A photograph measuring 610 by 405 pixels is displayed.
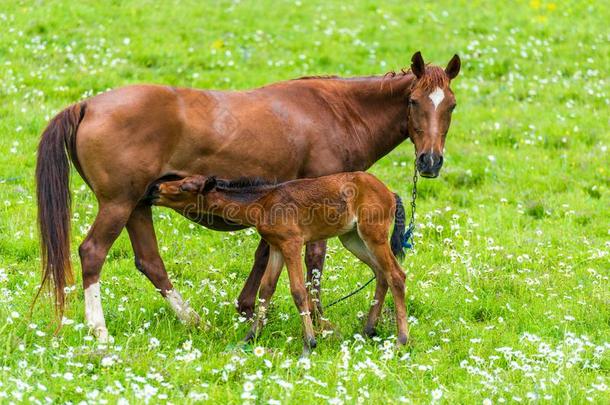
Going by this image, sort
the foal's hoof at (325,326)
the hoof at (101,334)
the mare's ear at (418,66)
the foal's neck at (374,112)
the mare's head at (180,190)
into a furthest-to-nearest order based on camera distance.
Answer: the foal's neck at (374,112) → the mare's ear at (418,66) → the foal's hoof at (325,326) → the mare's head at (180,190) → the hoof at (101,334)

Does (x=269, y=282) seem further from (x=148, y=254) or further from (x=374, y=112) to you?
(x=374, y=112)

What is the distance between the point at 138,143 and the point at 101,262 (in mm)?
1030

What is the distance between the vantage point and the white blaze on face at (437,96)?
26.7 feet

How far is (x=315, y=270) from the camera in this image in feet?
27.4

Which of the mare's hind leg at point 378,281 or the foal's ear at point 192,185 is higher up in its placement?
the foal's ear at point 192,185

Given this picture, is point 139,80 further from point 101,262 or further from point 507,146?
point 101,262

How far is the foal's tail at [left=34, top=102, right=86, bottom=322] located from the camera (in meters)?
7.50

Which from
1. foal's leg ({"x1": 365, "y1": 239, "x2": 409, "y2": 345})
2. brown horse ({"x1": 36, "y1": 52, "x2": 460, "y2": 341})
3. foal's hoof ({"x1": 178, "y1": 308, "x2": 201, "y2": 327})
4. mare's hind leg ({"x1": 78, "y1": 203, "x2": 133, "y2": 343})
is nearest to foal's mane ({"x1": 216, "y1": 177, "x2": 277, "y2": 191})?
brown horse ({"x1": 36, "y1": 52, "x2": 460, "y2": 341})

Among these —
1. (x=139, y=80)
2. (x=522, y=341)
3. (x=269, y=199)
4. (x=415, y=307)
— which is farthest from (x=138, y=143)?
(x=139, y=80)

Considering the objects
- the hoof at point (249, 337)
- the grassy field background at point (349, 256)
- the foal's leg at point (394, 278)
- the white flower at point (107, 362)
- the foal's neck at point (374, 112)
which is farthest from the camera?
the foal's neck at point (374, 112)

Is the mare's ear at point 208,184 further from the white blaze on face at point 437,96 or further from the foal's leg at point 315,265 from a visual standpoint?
the white blaze on face at point 437,96

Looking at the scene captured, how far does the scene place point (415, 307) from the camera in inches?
337

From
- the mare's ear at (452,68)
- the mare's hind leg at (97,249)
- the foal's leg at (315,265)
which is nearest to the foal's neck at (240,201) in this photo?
the mare's hind leg at (97,249)

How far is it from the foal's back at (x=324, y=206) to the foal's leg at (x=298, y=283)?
13 centimetres
